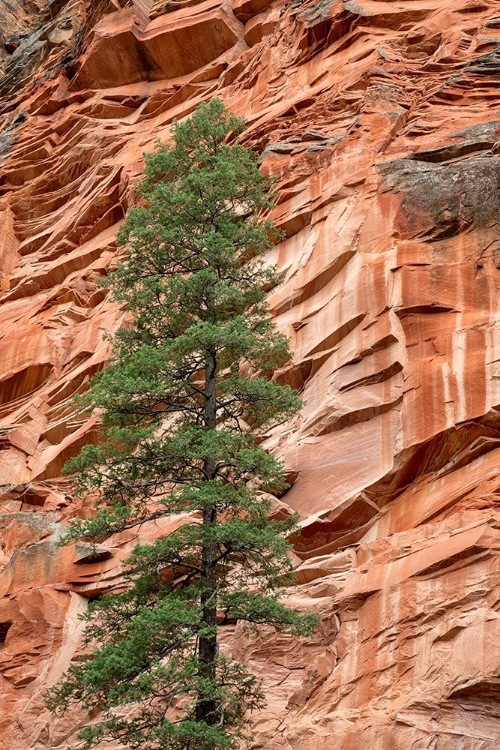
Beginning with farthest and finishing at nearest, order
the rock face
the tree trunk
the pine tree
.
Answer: the rock face < the pine tree < the tree trunk

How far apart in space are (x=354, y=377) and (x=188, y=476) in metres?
3.92

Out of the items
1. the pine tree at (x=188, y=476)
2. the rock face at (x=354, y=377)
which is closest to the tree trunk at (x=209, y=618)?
the pine tree at (x=188, y=476)

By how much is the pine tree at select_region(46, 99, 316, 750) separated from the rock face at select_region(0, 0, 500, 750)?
104 centimetres

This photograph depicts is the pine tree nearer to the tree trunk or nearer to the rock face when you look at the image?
the tree trunk

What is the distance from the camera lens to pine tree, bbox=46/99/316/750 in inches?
471

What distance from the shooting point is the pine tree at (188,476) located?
12.0 metres

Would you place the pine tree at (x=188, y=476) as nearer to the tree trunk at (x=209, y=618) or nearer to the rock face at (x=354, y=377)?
the tree trunk at (x=209, y=618)

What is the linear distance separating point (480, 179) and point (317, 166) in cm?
521

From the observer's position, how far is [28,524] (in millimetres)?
20141

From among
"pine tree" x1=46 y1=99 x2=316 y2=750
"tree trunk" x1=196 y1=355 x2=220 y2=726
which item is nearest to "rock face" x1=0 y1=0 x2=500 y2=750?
"pine tree" x1=46 y1=99 x2=316 y2=750

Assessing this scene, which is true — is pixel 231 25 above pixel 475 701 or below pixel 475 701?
above

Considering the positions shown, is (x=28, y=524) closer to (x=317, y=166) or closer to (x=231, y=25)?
(x=317, y=166)

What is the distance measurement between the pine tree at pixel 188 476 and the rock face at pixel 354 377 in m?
1.04

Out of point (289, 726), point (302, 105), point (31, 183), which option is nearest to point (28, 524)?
point (289, 726)
